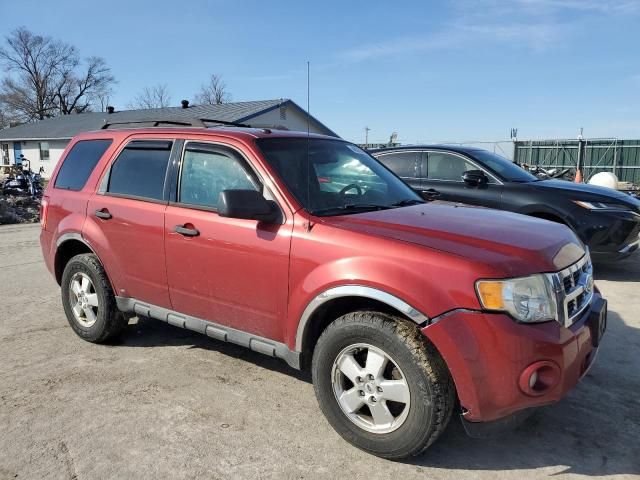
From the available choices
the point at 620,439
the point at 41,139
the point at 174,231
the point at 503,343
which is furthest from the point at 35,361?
the point at 41,139

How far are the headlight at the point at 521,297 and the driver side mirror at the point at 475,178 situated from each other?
4631 mm

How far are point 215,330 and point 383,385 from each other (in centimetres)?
141

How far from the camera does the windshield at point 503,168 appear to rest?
7.31 m

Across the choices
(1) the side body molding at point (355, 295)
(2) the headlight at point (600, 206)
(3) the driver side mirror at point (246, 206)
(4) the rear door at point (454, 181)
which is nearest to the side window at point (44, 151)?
(4) the rear door at point (454, 181)

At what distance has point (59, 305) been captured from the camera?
19.5 ft

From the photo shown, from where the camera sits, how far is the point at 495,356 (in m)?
2.53

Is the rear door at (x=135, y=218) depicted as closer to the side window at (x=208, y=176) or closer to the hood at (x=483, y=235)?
the side window at (x=208, y=176)

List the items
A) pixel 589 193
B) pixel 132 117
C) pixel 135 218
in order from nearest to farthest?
pixel 135 218 → pixel 589 193 → pixel 132 117

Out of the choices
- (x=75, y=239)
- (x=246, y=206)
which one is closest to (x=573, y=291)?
(x=246, y=206)

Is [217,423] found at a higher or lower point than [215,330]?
lower

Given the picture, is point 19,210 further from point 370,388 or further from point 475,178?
point 370,388

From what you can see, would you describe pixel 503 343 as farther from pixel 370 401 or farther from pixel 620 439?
pixel 620 439

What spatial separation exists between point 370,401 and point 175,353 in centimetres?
219

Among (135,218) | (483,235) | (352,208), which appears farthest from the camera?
(135,218)
